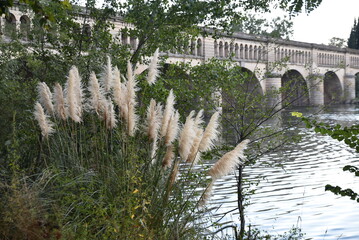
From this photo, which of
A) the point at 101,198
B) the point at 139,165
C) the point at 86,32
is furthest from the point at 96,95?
the point at 86,32

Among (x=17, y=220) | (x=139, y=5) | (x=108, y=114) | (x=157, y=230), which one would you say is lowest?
(x=157, y=230)

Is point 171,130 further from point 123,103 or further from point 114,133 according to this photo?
point 114,133

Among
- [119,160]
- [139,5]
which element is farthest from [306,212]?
[119,160]

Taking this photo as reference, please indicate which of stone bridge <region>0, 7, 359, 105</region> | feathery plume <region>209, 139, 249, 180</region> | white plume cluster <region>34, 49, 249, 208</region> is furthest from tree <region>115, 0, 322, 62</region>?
stone bridge <region>0, 7, 359, 105</region>

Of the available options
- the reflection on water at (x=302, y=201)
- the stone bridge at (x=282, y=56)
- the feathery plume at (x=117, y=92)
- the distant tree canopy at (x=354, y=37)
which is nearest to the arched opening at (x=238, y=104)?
the reflection on water at (x=302, y=201)

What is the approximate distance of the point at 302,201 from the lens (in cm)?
1001

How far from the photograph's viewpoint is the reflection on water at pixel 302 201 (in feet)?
27.2

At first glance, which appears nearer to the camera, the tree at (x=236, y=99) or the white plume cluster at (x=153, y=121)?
the white plume cluster at (x=153, y=121)

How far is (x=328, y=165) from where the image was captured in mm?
14570

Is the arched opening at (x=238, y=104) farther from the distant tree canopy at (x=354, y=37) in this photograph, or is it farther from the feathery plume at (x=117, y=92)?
the distant tree canopy at (x=354, y=37)

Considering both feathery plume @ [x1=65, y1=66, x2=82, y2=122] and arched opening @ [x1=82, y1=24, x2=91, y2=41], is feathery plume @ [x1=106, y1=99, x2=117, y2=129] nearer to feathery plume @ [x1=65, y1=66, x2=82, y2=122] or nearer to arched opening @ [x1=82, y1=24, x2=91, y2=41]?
feathery plume @ [x1=65, y1=66, x2=82, y2=122]

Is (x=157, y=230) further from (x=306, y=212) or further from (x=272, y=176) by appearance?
(x=272, y=176)

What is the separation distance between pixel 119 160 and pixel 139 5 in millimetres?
4146

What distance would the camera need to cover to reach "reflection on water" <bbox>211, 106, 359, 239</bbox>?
8297 mm
